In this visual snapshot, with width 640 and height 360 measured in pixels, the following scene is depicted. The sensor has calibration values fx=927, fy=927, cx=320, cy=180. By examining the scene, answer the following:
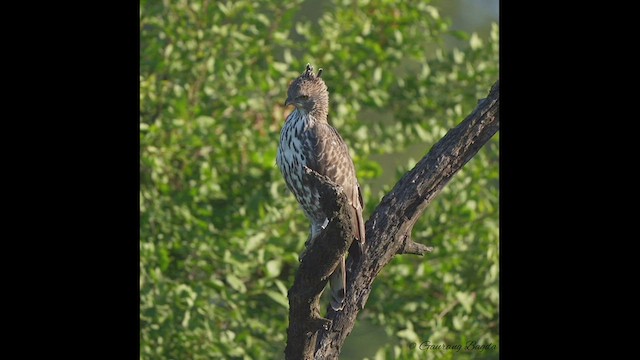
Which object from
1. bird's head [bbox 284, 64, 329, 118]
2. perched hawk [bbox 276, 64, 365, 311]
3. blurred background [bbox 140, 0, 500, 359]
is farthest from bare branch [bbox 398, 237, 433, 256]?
blurred background [bbox 140, 0, 500, 359]

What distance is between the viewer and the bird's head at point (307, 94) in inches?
178

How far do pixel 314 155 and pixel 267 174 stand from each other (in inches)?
95.8

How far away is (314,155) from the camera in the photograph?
4387 mm

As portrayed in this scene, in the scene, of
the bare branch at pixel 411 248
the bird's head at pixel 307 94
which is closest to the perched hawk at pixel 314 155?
the bird's head at pixel 307 94

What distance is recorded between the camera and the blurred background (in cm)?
652

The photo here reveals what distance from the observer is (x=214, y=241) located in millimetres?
6520

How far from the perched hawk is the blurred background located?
5.87ft

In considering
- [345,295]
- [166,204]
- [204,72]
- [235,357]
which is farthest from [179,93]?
[345,295]

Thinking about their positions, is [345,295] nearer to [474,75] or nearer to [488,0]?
[474,75]

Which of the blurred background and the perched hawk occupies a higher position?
the blurred background

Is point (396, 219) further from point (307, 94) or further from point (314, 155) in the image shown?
point (307, 94)

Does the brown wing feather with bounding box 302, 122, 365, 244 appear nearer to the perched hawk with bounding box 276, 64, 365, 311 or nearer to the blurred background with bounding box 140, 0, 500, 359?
the perched hawk with bounding box 276, 64, 365, 311

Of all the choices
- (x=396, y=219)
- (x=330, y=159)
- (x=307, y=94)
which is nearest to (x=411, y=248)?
(x=396, y=219)

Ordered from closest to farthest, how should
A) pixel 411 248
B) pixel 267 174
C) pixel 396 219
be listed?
pixel 396 219 < pixel 411 248 < pixel 267 174
